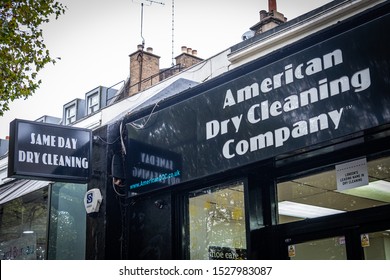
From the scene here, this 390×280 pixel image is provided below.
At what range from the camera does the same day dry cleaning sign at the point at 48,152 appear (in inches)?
303

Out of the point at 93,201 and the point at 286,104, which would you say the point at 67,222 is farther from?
the point at 286,104

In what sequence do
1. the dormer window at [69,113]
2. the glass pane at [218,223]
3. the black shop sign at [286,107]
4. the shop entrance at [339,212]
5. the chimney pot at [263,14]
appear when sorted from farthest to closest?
the dormer window at [69,113] → the chimney pot at [263,14] → the glass pane at [218,223] → the shop entrance at [339,212] → the black shop sign at [286,107]

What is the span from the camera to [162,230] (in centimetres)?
786

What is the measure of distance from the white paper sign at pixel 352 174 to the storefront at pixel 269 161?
1 cm

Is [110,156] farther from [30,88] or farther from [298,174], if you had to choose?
[30,88]

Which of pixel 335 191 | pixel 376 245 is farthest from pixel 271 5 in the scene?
pixel 376 245

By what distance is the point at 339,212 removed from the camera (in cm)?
601

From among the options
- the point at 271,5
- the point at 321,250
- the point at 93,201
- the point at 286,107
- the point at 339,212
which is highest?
the point at 271,5

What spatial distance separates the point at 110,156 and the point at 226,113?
245 centimetres

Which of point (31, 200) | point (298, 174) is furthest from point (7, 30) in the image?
point (298, 174)

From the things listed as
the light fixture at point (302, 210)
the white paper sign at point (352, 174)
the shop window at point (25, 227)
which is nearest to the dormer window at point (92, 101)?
the shop window at point (25, 227)

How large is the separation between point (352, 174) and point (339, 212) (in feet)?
1.39

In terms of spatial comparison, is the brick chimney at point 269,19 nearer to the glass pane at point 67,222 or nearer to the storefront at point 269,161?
the glass pane at point 67,222

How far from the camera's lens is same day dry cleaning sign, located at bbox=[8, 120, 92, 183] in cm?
769
